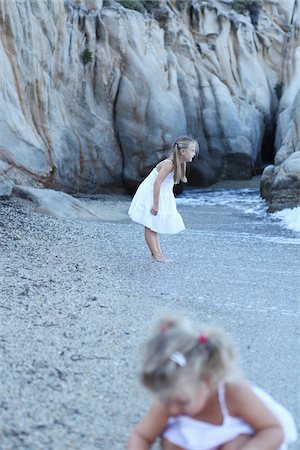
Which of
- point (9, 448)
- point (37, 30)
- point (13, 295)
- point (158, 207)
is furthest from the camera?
point (37, 30)

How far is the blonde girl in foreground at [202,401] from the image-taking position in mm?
2424

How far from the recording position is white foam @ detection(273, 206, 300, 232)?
13.1 meters

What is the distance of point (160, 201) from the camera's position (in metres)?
8.73

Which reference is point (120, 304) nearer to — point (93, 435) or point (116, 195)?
point (93, 435)

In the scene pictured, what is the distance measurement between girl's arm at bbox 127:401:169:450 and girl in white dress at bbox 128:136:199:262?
19.5 ft

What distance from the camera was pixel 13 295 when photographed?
6.04 metres

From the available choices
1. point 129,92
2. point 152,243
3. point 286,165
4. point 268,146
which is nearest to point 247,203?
point 286,165

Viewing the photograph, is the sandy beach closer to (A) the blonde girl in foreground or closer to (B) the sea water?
(A) the blonde girl in foreground

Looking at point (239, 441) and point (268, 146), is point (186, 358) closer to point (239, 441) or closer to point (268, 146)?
point (239, 441)

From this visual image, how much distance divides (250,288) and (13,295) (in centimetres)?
254

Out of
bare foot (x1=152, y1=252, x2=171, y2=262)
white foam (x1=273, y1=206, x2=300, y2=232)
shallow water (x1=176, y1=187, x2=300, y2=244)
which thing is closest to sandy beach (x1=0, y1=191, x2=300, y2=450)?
bare foot (x1=152, y1=252, x2=171, y2=262)

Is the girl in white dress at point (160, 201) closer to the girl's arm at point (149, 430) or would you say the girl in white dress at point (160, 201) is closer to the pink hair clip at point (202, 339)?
the girl's arm at point (149, 430)

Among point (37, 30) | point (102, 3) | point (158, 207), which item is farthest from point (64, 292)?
point (102, 3)

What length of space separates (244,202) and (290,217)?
5891 mm
